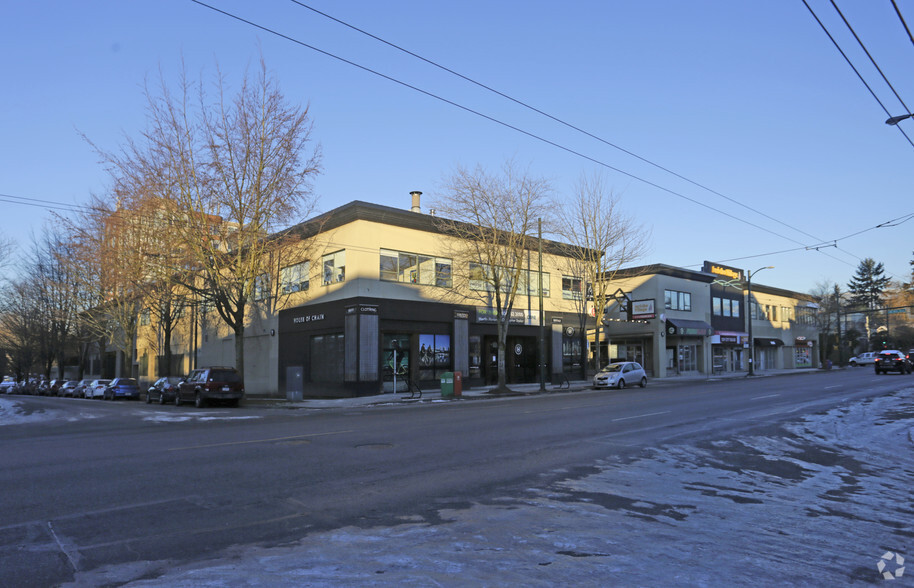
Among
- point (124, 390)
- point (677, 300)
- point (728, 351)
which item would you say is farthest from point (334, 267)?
point (728, 351)

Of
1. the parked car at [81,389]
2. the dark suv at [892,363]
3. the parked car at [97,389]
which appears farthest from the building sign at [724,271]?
the parked car at [81,389]

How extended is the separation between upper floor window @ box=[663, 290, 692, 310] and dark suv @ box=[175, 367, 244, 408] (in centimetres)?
3519

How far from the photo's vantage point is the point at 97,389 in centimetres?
4325

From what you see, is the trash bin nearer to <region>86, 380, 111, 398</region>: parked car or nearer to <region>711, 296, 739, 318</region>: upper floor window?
<region>86, 380, 111, 398</region>: parked car

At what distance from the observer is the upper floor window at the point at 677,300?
49.7 meters

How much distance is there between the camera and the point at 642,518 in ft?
20.5

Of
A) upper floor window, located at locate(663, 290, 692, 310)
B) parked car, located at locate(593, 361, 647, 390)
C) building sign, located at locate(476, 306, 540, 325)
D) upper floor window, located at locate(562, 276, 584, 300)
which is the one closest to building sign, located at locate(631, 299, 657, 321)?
upper floor window, located at locate(663, 290, 692, 310)

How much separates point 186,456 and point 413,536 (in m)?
6.32

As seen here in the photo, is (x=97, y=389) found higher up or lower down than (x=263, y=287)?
lower down

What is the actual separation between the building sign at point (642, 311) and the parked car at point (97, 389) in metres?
39.4

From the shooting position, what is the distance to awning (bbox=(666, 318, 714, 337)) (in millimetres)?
48438

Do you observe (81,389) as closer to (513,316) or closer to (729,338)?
(513,316)

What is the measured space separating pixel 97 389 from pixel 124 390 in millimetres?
5701

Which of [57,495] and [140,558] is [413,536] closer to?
[140,558]
